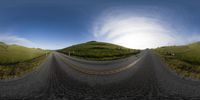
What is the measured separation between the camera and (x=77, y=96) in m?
14.8

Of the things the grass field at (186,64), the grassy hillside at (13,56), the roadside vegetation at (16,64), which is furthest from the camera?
the grassy hillside at (13,56)

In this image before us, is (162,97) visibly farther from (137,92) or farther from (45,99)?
(45,99)

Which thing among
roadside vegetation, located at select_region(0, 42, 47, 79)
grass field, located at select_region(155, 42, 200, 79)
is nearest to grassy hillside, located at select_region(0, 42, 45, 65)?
roadside vegetation, located at select_region(0, 42, 47, 79)

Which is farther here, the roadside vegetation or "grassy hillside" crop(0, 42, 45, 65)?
"grassy hillside" crop(0, 42, 45, 65)

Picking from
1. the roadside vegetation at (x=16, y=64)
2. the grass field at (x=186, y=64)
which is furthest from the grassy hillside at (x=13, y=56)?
the grass field at (x=186, y=64)

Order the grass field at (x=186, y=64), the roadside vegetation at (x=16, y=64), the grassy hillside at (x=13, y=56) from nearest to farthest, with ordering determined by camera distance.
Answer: the grass field at (x=186, y=64) < the roadside vegetation at (x=16, y=64) < the grassy hillside at (x=13, y=56)

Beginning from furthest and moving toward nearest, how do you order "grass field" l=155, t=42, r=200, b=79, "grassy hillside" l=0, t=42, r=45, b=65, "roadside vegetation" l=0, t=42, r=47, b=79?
"grassy hillside" l=0, t=42, r=45, b=65 → "roadside vegetation" l=0, t=42, r=47, b=79 → "grass field" l=155, t=42, r=200, b=79

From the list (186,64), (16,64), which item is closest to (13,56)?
(16,64)

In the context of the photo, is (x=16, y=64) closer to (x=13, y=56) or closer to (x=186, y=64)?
(x=186, y=64)

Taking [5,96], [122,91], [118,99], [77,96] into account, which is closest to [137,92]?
[122,91]

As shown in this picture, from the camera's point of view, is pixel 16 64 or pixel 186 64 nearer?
pixel 186 64

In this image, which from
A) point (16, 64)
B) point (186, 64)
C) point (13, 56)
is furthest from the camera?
point (13, 56)

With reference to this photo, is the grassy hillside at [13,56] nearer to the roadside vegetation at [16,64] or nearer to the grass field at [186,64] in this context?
the roadside vegetation at [16,64]

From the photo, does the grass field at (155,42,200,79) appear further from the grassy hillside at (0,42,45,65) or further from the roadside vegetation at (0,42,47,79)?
the grassy hillside at (0,42,45,65)
